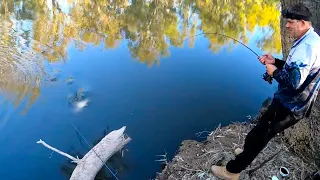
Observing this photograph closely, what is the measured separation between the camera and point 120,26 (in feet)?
35.0

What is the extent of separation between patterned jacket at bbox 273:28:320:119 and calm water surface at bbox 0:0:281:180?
276 centimetres

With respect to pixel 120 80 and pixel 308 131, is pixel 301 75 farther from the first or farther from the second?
pixel 120 80

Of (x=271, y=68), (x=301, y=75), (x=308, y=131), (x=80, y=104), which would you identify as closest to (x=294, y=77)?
(x=301, y=75)

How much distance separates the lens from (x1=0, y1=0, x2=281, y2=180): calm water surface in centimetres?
527

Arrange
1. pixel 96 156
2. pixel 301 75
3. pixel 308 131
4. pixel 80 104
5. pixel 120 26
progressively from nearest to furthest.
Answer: pixel 301 75 < pixel 308 131 < pixel 96 156 < pixel 80 104 < pixel 120 26

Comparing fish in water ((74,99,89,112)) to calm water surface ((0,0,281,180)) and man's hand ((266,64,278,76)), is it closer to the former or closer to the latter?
calm water surface ((0,0,281,180))

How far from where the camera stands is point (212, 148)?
426 centimetres

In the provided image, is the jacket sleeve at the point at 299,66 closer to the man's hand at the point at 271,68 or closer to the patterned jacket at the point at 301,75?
the patterned jacket at the point at 301,75

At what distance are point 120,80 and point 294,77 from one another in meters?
5.19

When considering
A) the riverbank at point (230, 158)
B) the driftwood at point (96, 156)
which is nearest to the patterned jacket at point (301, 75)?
the riverbank at point (230, 158)

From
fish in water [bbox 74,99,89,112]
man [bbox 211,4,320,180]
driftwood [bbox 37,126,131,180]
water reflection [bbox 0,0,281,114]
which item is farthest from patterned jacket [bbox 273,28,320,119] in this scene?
water reflection [bbox 0,0,281,114]

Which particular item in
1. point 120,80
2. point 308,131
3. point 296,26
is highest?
point 120,80

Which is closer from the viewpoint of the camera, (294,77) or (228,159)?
(294,77)

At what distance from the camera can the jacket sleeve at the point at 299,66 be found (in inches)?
96.6
